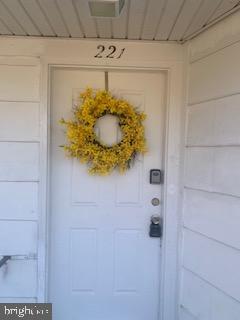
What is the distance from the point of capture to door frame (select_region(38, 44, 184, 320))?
2410 mm

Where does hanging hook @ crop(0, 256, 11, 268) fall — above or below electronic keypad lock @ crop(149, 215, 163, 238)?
below

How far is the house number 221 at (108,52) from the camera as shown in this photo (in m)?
2.41

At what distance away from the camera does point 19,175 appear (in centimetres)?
242

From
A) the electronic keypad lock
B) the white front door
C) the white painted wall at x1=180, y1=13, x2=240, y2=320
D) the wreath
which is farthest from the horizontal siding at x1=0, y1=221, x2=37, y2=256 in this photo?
the white painted wall at x1=180, y1=13, x2=240, y2=320

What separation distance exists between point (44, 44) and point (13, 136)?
0.67 metres

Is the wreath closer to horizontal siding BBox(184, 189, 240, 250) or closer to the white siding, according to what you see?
the white siding

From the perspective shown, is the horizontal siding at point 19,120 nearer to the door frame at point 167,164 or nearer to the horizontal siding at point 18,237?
the door frame at point 167,164

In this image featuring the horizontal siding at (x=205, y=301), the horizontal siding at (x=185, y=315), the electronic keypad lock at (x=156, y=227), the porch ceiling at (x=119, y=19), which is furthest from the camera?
the electronic keypad lock at (x=156, y=227)

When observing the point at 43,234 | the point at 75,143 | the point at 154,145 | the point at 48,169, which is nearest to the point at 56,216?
the point at 43,234

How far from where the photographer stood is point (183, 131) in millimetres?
2408

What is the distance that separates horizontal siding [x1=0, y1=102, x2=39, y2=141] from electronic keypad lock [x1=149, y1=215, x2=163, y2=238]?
104 centimetres

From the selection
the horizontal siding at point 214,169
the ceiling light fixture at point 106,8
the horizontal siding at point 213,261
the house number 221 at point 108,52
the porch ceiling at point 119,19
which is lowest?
the horizontal siding at point 213,261

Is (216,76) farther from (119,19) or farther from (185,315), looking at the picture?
(185,315)

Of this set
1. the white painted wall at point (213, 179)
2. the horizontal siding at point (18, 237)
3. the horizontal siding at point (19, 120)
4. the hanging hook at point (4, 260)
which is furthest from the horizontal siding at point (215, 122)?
the hanging hook at point (4, 260)
